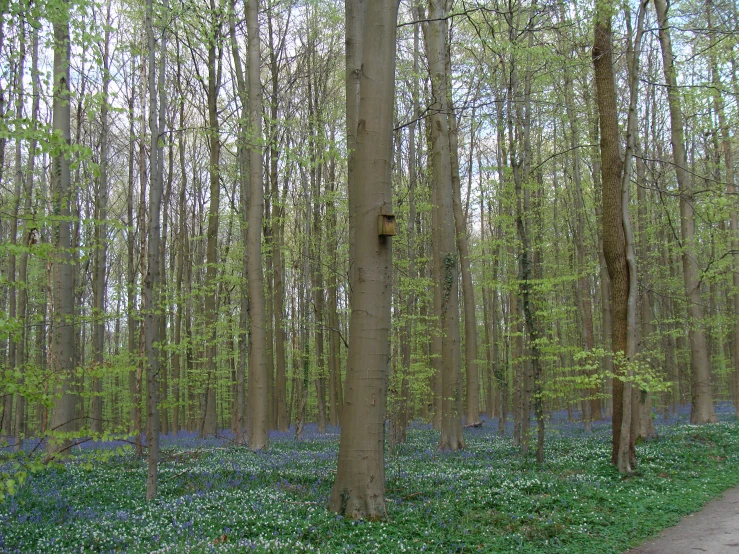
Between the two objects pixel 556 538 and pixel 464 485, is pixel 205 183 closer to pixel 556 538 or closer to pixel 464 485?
pixel 464 485

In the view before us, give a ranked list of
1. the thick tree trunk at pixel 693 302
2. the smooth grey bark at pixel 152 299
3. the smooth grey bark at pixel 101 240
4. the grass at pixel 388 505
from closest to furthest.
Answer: the grass at pixel 388 505 → the smooth grey bark at pixel 152 299 → the smooth grey bark at pixel 101 240 → the thick tree trunk at pixel 693 302

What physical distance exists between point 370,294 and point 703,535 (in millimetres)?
4877

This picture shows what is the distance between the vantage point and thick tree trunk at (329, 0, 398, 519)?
6379mm

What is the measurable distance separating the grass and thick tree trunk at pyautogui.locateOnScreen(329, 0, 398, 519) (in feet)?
1.29

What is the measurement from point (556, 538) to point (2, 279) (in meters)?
6.36

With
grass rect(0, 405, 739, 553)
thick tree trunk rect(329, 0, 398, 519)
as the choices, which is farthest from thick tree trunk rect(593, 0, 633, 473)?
thick tree trunk rect(329, 0, 398, 519)

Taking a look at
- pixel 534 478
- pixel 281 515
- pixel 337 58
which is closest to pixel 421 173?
pixel 337 58

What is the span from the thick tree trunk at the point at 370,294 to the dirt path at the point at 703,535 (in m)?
3.01

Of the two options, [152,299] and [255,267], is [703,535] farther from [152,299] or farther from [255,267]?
[255,267]

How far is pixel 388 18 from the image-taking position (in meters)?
6.88

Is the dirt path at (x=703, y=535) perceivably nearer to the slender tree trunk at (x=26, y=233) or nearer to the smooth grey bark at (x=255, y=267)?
the slender tree trunk at (x=26, y=233)

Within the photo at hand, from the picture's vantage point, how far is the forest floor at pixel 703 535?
5949 mm

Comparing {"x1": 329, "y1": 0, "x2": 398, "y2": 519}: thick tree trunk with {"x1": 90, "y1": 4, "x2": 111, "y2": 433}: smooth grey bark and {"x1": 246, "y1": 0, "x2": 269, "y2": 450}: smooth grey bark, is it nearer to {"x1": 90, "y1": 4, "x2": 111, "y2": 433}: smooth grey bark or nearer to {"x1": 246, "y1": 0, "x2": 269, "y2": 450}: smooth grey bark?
Answer: {"x1": 90, "y1": 4, "x2": 111, "y2": 433}: smooth grey bark

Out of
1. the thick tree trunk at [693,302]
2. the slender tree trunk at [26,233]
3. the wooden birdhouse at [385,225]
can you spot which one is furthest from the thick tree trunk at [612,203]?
the slender tree trunk at [26,233]
